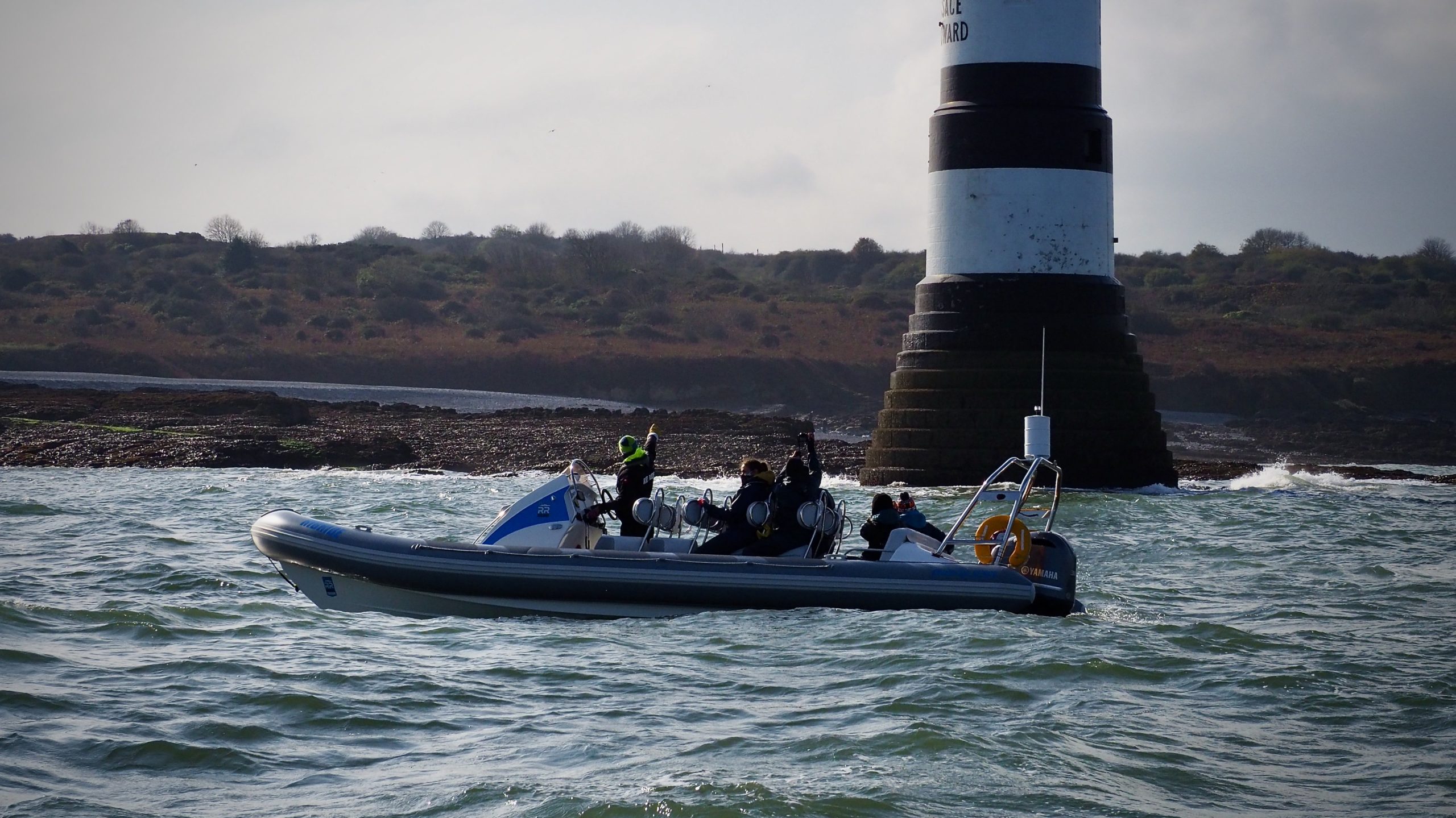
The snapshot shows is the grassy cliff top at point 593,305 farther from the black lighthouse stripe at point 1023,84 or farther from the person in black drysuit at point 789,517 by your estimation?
the person in black drysuit at point 789,517

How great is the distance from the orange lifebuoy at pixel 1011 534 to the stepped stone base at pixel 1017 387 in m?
8.12

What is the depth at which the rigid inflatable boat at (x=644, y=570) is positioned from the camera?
11445 mm

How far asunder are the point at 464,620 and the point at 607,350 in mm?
41532

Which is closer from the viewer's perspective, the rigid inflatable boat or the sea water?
the sea water

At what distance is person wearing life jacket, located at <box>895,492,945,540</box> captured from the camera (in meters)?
12.2

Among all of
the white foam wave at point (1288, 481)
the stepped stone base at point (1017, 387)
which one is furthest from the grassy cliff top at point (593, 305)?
the stepped stone base at point (1017, 387)

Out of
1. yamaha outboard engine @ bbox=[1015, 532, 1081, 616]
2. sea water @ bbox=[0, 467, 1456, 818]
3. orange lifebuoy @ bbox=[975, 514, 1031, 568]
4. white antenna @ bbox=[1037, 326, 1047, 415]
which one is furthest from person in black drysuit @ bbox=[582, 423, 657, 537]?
white antenna @ bbox=[1037, 326, 1047, 415]

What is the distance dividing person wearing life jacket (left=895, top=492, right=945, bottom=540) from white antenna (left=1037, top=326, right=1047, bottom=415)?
26.8 ft

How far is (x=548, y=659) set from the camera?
33.3 ft

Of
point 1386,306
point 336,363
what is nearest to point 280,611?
point 336,363

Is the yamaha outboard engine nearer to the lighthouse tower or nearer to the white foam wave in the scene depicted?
the lighthouse tower

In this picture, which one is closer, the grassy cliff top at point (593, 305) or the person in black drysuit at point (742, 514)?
the person in black drysuit at point (742, 514)

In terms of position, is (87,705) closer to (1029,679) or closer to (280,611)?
(280,611)

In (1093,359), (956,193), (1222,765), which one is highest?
(956,193)
